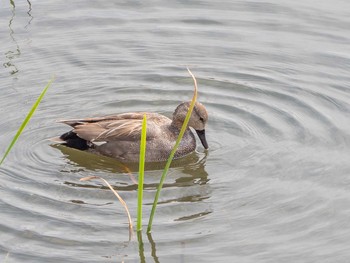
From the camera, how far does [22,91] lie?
12.9 m

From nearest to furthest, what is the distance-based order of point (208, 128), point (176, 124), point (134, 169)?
point (134, 169), point (176, 124), point (208, 128)

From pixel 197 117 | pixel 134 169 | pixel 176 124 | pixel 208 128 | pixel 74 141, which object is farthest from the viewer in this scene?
pixel 208 128

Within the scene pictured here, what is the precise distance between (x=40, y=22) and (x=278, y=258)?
7107 millimetres

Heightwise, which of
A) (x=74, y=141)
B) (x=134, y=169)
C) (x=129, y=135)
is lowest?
(x=134, y=169)

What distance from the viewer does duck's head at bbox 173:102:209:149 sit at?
11.7 m

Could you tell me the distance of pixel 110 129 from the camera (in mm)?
11820

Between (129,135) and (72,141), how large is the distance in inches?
27.6

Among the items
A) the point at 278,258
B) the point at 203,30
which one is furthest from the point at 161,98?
the point at 278,258

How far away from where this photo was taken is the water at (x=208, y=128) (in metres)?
9.55

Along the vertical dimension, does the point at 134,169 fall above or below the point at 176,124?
below

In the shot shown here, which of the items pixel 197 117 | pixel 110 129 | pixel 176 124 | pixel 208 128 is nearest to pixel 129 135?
pixel 110 129

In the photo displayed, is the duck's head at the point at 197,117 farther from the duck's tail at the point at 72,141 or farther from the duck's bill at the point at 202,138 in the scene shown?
the duck's tail at the point at 72,141

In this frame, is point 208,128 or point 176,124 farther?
point 208,128

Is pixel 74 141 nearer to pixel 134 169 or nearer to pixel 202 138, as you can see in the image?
pixel 134 169
